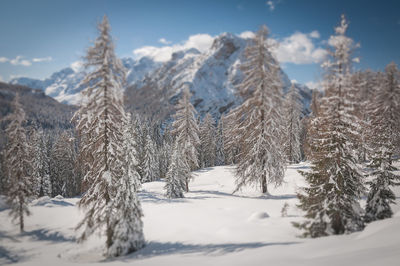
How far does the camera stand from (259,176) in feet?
65.6

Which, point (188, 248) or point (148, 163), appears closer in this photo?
point (188, 248)

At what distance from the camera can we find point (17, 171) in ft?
61.5

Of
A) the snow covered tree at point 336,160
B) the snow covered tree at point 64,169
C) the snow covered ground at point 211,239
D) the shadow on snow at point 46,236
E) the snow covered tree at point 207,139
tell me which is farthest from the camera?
the snow covered tree at point 207,139

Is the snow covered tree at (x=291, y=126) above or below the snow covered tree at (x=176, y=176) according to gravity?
above

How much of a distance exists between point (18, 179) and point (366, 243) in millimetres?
23982

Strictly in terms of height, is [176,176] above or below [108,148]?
below

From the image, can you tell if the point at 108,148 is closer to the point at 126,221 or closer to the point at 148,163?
the point at 126,221

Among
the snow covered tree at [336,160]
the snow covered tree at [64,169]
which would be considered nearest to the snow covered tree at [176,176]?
the snow covered tree at [336,160]

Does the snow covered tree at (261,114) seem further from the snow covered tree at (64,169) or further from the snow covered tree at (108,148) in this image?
the snow covered tree at (64,169)

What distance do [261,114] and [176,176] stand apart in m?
12.5

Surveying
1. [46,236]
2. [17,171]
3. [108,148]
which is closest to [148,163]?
[17,171]

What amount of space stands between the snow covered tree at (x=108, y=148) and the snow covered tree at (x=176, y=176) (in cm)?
1292

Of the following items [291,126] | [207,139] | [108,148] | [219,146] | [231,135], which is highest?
[291,126]

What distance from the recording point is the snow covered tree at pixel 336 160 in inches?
419
